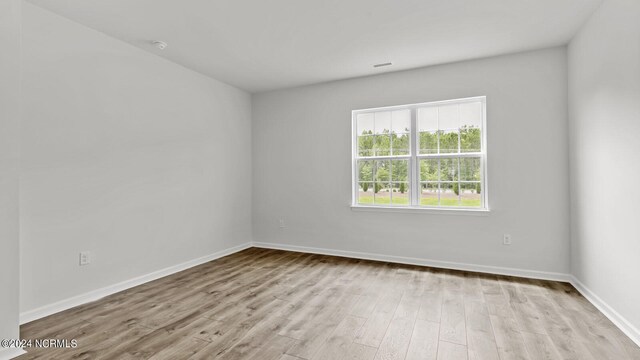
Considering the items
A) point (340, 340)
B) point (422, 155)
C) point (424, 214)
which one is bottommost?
point (340, 340)

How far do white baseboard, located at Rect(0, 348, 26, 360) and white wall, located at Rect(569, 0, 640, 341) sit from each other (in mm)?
4250

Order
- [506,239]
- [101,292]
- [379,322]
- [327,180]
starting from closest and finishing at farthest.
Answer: [379,322]
[101,292]
[506,239]
[327,180]

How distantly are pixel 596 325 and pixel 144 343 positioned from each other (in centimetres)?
345

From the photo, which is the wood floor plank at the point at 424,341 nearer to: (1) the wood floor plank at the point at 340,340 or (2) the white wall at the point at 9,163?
(1) the wood floor plank at the point at 340,340

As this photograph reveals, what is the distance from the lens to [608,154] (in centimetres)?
249

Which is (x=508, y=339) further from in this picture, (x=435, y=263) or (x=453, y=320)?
(x=435, y=263)

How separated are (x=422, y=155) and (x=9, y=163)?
4.11 m

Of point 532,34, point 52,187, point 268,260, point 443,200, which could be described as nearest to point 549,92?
point 532,34

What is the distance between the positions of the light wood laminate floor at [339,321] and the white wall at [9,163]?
36cm

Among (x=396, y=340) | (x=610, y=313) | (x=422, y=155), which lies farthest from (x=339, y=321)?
(x=422, y=155)

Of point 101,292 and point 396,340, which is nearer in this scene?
point 396,340

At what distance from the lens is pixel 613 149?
242 centimetres

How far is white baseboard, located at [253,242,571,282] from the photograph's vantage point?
3.45 metres

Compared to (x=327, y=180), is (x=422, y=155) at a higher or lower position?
higher
